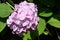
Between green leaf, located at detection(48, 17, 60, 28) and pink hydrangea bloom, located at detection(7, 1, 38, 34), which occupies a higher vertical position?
pink hydrangea bloom, located at detection(7, 1, 38, 34)

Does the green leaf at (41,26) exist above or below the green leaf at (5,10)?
below

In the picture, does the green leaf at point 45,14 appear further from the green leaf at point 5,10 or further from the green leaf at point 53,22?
the green leaf at point 5,10

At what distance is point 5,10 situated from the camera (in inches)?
52.1

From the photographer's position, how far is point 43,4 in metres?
1.38

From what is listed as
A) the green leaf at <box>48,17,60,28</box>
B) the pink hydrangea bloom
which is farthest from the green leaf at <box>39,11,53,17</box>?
the pink hydrangea bloom

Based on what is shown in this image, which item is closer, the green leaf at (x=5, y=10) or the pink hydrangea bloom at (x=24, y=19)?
the pink hydrangea bloom at (x=24, y=19)

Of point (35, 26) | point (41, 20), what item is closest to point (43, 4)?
point (41, 20)

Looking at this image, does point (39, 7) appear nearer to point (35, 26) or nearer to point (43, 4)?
point (43, 4)

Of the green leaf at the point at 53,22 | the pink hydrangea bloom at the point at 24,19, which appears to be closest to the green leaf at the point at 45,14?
the green leaf at the point at 53,22

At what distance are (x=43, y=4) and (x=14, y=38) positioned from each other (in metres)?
0.33

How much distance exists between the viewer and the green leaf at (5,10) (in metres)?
1.29

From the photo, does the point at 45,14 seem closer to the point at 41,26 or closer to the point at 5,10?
the point at 41,26

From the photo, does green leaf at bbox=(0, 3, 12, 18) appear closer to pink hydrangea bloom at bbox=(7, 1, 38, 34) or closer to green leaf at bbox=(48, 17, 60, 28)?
pink hydrangea bloom at bbox=(7, 1, 38, 34)

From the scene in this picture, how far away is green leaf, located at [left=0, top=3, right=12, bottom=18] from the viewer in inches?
50.9
